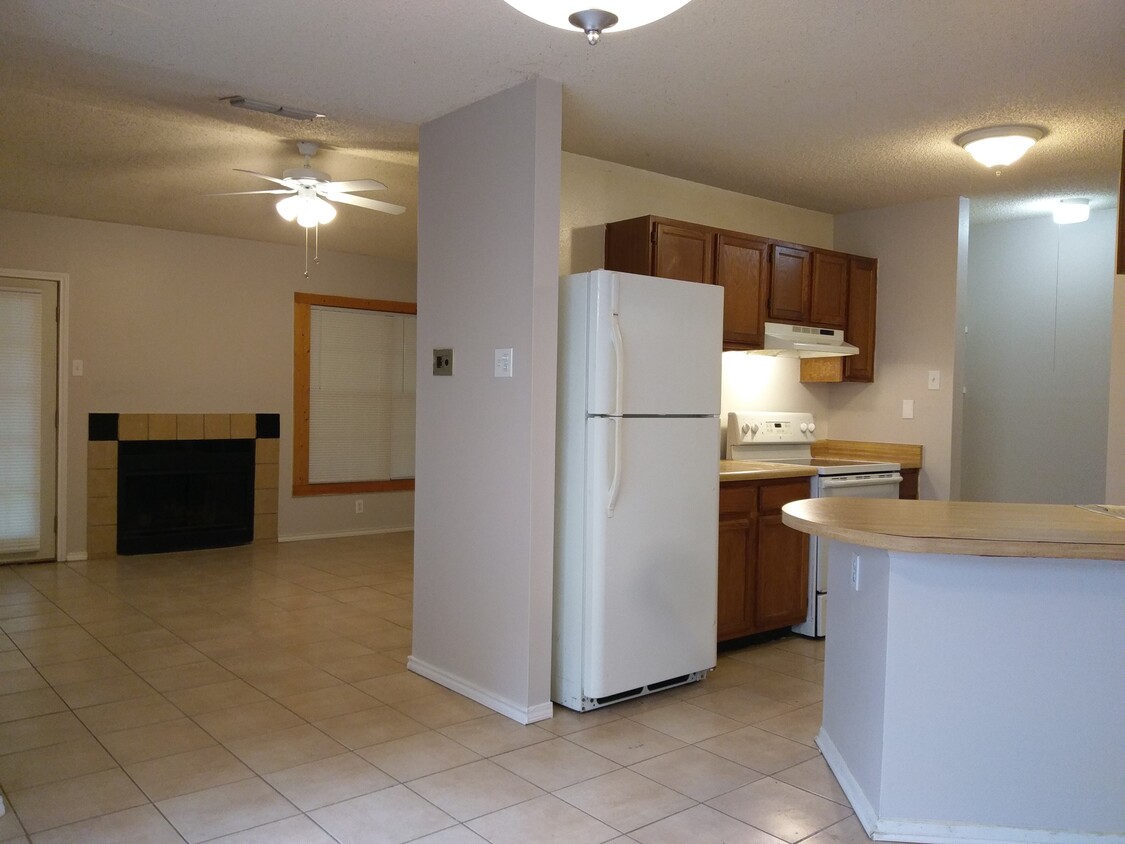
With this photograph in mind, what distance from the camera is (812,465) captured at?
4.79 m

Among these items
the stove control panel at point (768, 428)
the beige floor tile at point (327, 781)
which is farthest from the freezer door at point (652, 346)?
the beige floor tile at point (327, 781)

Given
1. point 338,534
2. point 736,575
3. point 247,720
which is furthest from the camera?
point 338,534

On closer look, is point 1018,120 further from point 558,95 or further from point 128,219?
point 128,219

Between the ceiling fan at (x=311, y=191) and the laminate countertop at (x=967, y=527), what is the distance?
2.93m

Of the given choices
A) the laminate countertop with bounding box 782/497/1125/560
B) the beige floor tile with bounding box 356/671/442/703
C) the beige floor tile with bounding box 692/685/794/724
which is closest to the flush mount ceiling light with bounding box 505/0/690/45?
the laminate countertop with bounding box 782/497/1125/560

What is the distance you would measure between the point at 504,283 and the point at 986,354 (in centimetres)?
391

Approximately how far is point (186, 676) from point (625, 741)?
6.28ft

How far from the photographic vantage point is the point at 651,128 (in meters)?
3.73

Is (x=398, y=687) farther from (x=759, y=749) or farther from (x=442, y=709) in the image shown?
(x=759, y=749)

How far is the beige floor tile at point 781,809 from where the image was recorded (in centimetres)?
238

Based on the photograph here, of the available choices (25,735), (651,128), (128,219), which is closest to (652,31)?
(651,128)

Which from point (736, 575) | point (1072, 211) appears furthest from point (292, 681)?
point (1072, 211)

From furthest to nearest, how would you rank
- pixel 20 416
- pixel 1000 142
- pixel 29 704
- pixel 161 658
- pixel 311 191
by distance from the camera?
pixel 20 416
pixel 311 191
pixel 161 658
pixel 1000 142
pixel 29 704

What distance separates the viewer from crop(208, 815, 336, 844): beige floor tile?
2262 mm
